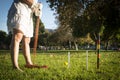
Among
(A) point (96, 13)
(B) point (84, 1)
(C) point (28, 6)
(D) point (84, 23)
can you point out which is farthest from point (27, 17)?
(D) point (84, 23)

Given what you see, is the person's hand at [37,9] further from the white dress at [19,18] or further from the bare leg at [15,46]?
the bare leg at [15,46]

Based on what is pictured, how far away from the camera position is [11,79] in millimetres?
5379

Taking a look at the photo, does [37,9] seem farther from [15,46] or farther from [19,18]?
[15,46]

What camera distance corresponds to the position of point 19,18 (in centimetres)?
645

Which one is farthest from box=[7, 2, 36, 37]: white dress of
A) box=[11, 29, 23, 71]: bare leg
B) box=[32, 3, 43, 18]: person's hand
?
box=[32, 3, 43, 18]: person's hand

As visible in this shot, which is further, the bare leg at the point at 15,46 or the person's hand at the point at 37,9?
the person's hand at the point at 37,9

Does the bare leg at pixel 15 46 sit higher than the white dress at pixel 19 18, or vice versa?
the white dress at pixel 19 18

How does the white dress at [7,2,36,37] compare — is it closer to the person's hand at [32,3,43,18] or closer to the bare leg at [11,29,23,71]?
the bare leg at [11,29,23,71]

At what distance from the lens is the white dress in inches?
251

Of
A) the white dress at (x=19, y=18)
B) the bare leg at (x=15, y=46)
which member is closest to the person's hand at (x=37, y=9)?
the white dress at (x=19, y=18)

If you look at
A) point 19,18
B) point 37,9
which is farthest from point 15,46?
point 37,9

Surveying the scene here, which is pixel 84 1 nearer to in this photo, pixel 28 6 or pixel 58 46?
pixel 28 6

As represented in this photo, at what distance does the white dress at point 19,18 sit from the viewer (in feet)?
21.0

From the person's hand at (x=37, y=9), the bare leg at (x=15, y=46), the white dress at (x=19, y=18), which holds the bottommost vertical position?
the bare leg at (x=15, y=46)
